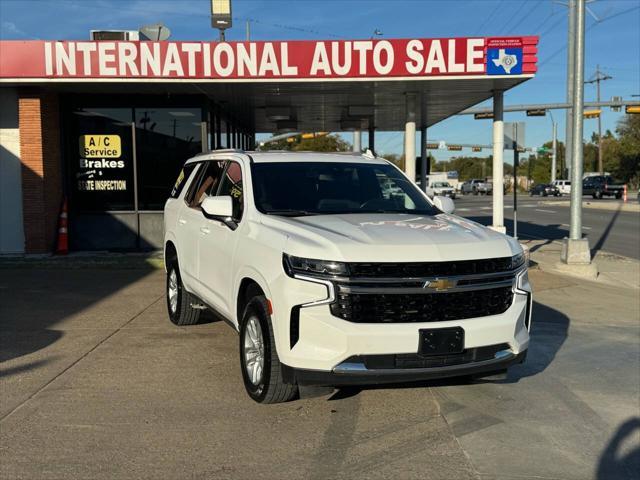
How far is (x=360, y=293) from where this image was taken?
393cm

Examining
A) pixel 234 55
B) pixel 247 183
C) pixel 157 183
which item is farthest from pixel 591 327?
pixel 157 183

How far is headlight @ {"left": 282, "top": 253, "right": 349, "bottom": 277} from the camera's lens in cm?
395

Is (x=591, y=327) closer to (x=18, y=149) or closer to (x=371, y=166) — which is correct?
(x=371, y=166)

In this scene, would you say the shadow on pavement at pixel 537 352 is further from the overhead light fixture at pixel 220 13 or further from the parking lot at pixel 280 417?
the overhead light fixture at pixel 220 13

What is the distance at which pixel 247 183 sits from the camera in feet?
17.7

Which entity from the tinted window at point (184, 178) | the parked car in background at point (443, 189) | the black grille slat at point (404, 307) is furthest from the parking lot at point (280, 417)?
the parked car in background at point (443, 189)

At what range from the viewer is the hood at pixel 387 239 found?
3.99 metres

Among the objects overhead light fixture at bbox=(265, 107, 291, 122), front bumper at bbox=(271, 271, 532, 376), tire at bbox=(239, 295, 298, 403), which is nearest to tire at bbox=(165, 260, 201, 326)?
tire at bbox=(239, 295, 298, 403)

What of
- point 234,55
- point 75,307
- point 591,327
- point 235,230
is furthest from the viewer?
point 234,55

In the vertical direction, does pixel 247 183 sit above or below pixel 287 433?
above

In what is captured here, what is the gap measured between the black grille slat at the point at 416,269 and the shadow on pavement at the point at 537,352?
31.9 inches

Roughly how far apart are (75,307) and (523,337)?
6.29 metres

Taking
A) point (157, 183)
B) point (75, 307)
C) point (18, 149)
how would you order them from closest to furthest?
point (75, 307) < point (18, 149) < point (157, 183)

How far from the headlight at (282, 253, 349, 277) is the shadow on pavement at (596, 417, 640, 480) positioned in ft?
6.63
